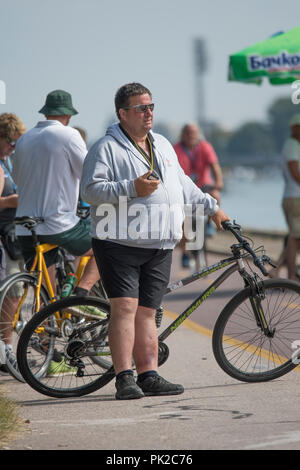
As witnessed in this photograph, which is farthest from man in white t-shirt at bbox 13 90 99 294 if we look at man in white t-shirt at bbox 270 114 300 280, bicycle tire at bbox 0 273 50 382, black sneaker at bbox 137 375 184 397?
man in white t-shirt at bbox 270 114 300 280

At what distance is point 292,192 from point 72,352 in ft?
19.3

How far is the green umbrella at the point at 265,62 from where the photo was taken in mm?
12453

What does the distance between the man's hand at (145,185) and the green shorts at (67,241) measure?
1118mm

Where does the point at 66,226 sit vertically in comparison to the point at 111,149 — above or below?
below

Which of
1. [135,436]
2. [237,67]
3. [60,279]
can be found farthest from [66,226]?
[237,67]

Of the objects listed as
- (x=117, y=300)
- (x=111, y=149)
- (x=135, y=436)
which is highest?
(x=111, y=149)

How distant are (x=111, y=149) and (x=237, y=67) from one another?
681cm

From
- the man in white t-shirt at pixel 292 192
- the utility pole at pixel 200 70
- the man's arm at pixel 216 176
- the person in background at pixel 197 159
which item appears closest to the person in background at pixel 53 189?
→ the man in white t-shirt at pixel 292 192

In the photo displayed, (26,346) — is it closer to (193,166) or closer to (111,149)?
(111,149)

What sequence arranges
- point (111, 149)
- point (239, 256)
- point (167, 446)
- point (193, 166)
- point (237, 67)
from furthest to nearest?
point (193, 166)
point (237, 67)
point (239, 256)
point (111, 149)
point (167, 446)

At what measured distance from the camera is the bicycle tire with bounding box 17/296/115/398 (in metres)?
6.21

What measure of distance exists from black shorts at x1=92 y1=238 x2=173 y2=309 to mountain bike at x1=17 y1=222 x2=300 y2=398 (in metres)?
0.18

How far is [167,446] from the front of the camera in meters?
4.93

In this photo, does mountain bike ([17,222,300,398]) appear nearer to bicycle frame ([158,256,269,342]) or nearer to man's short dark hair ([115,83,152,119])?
bicycle frame ([158,256,269,342])
